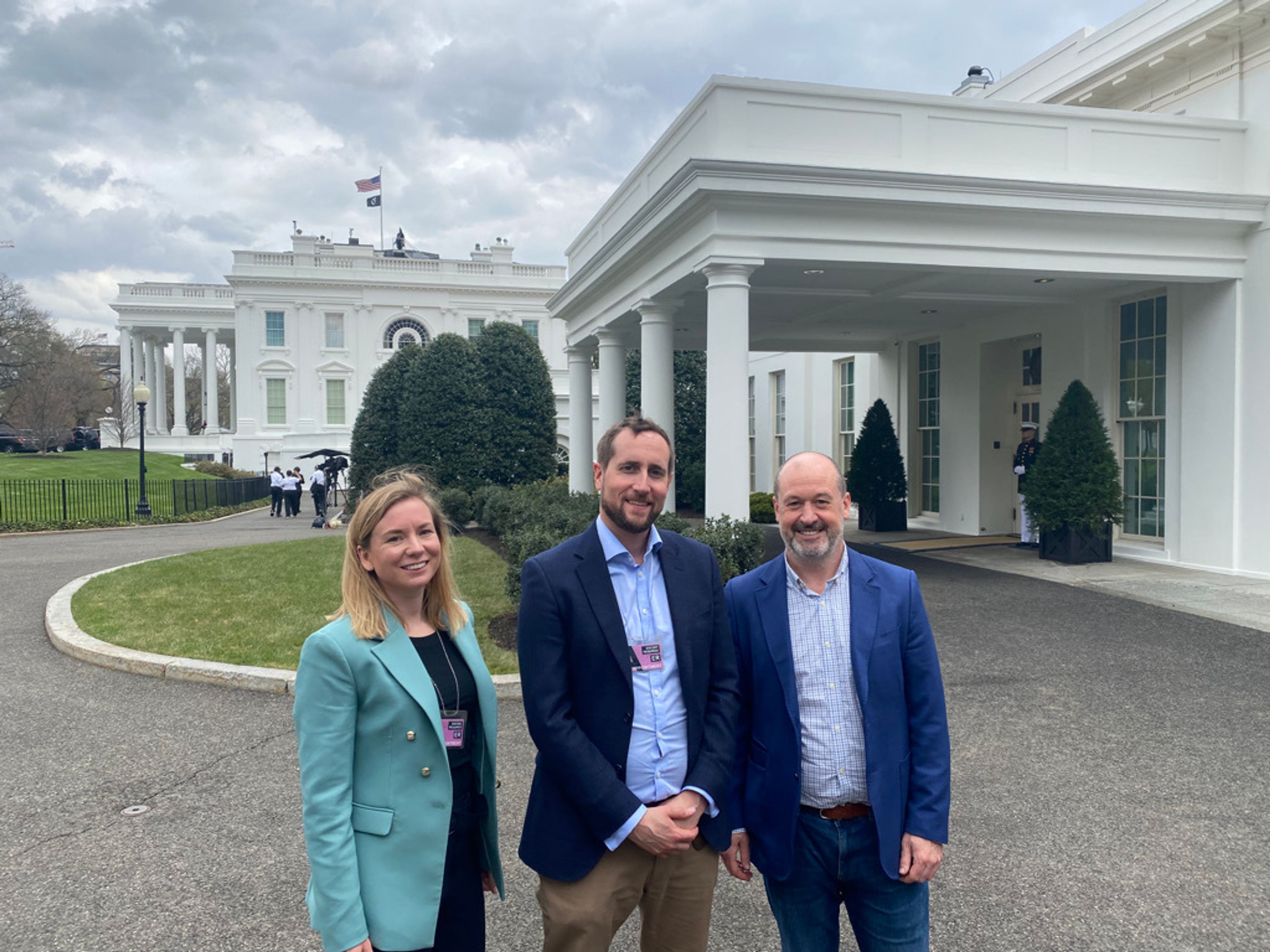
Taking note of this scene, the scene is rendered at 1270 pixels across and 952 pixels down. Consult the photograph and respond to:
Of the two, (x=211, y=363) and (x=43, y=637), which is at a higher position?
(x=211, y=363)

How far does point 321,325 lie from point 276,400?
5058mm

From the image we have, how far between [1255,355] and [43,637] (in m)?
13.8

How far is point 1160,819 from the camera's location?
13.5ft

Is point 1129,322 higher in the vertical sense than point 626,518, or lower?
higher

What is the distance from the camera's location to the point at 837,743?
7.49 ft

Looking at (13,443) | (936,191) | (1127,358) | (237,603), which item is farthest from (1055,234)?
(13,443)

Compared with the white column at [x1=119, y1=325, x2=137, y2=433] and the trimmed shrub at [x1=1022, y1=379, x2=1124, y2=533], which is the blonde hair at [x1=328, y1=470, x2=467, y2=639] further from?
the white column at [x1=119, y1=325, x2=137, y2=433]

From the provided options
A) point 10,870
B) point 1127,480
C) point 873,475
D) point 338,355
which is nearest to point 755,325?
point 873,475

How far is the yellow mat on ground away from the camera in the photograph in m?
14.0

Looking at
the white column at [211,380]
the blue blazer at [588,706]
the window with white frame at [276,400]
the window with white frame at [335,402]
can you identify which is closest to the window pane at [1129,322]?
the blue blazer at [588,706]

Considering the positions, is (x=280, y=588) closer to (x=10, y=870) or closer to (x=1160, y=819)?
(x=10, y=870)

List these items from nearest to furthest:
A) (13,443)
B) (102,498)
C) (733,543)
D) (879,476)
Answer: (733,543) < (879,476) < (102,498) < (13,443)

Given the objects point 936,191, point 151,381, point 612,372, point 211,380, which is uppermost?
point 151,381

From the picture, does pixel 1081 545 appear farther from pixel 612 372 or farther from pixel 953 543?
pixel 612 372
